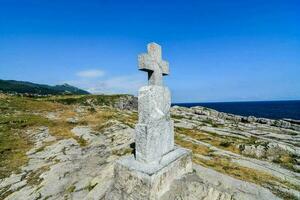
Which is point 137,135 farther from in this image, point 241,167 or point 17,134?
point 17,134

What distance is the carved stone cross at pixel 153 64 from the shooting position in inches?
319

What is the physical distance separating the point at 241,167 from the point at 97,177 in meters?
8.85

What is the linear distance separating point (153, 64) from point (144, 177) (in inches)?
166

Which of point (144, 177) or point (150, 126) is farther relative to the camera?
point (150, 126)

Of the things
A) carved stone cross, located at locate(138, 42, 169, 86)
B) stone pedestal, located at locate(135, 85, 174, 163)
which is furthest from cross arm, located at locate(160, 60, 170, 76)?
stone pedestal, located at locate(135, 85, 174, 163)

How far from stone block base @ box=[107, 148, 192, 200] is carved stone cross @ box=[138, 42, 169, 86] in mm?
3115

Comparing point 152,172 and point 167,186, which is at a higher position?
point 152,172

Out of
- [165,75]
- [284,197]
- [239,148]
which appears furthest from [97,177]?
[239,148]

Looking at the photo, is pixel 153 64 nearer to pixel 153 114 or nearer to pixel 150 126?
pixel 153 114

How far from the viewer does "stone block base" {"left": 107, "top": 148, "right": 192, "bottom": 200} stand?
23.5 feet

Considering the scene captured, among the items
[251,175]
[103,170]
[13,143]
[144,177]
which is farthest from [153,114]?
[13,143]

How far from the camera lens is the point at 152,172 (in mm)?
7113

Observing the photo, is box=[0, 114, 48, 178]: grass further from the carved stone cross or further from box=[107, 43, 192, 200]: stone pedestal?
the carved stone cross

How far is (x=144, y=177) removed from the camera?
23.6 ft
